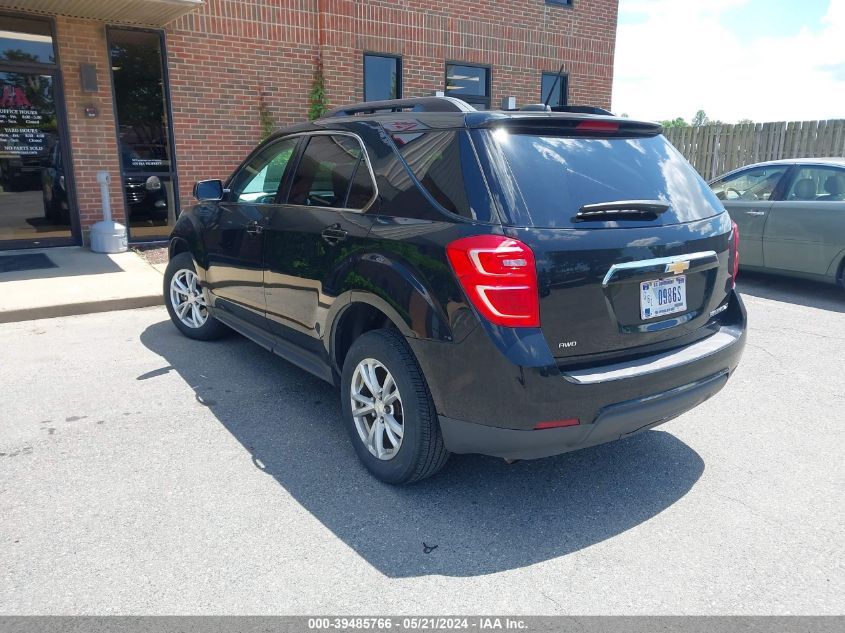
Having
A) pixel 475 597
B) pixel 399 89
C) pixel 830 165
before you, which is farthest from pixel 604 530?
pixel 399 89

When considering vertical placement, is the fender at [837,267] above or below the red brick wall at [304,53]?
below

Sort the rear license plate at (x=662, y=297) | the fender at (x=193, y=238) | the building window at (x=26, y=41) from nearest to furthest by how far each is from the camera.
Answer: the rear license plate at (x=662, y=297) → the fender at (x=193, y=238) → the building window at (x=26, y=41)

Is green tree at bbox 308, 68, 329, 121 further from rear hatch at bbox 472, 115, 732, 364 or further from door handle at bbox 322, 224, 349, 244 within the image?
rear hatch at bbox 472, 115, 732, 364

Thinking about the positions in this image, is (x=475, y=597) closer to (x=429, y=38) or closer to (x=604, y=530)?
(x=604, y=530)

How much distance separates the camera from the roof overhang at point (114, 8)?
26.5ft

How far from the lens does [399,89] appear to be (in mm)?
11633

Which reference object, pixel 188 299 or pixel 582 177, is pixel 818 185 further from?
pixel 188 299

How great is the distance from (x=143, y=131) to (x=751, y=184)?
837 cm

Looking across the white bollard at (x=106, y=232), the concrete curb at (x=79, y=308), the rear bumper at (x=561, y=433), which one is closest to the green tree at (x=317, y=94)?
the white bollard at (x=106, y=232)

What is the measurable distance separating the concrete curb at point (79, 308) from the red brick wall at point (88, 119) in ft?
10.3

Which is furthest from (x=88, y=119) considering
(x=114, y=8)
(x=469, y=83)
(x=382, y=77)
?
(x=469, y=83)

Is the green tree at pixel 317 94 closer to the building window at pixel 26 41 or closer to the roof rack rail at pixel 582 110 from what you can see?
the building window at pixel 26 41

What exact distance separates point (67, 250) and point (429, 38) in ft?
22.9

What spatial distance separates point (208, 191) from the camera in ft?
16.3
